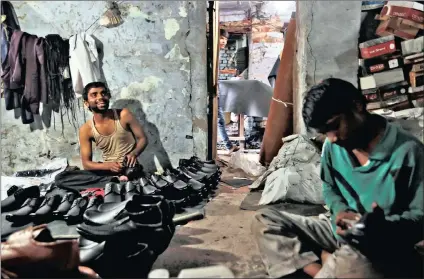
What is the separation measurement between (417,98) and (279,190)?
1.18 metres

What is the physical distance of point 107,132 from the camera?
3.69m

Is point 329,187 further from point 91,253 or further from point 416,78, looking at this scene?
point 416,78

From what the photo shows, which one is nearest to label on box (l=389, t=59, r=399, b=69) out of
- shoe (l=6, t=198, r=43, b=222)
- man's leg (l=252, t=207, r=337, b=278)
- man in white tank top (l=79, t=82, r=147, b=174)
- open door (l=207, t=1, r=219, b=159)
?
man's leg (l=252, t=207, r=337, b=278)

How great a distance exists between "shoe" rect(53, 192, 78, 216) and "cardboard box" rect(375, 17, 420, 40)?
2535 millimetres

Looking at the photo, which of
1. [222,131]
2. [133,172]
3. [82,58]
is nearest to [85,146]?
[133,172]

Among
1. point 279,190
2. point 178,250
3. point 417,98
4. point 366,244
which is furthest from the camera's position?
point 279,190

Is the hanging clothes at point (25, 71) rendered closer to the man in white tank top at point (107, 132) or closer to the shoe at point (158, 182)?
the man in white tank top at point (107, 132)

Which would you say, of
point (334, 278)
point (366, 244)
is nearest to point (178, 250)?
point (334, 278)

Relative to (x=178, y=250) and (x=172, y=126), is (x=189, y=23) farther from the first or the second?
(x=178, y=250)

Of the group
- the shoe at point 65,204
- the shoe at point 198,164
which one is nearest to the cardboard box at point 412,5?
the shoe at point 198,164

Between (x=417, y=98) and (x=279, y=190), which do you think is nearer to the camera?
(x=417, y=98)

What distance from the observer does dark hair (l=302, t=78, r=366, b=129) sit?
1458 mm

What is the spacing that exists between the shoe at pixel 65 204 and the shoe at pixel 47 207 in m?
0.03

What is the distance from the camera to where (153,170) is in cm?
419
